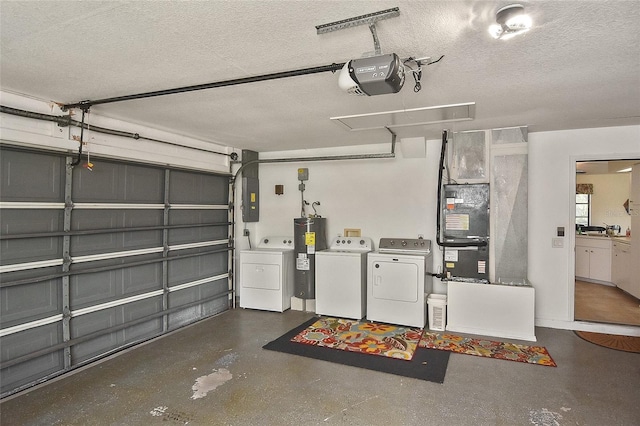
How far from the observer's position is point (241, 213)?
18.9 feet

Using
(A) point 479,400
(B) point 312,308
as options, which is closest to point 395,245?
(B) point 312,308

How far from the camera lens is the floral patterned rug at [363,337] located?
373 centimetres

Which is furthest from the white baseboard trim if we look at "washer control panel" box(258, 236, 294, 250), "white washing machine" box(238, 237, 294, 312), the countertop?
"washer control panel" box(258, 236, 294, 250)

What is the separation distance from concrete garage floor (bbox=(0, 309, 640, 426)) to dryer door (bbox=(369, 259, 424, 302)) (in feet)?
3.40

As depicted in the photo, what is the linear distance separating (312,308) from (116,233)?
2812mm

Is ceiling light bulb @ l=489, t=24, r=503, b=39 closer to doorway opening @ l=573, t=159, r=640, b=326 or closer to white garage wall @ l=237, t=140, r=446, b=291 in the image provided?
white garage wall @ l=237, t=140, r=446, b=291

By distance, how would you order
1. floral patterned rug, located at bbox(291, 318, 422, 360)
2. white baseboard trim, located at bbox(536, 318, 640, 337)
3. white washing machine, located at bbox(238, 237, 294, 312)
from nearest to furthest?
floral patterned rug, located at bbox(291, 318, 422, 360)
white baseboard trim, located at bbox(536, 318, 640, 337)
white washing machine, located at bbox(238, 237, 294, 312)

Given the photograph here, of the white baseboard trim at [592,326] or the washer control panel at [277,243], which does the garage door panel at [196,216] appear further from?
the white baseboard trim at [592,326]

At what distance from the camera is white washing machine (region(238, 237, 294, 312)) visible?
515 centimetres

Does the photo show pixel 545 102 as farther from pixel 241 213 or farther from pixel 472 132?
pixel 241 213

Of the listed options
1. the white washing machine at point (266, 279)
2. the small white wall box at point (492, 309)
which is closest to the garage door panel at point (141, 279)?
the white washing machine at point (266, 279)

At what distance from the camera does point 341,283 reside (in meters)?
4.82

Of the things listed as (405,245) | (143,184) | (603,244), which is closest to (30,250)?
(143,184)

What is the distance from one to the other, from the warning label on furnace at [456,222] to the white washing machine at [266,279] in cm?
232
